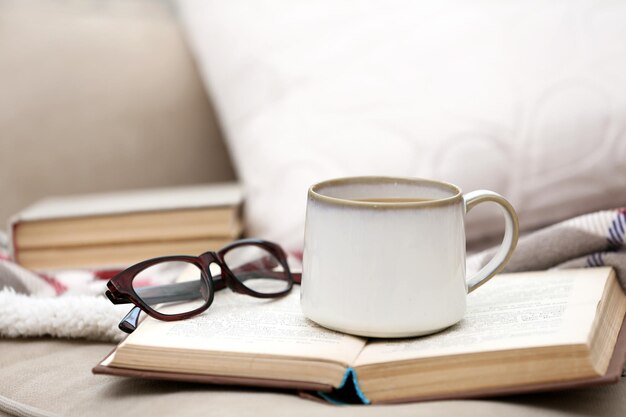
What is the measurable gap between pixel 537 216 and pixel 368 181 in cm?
29

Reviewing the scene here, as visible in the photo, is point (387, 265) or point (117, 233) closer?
point (387, 265)

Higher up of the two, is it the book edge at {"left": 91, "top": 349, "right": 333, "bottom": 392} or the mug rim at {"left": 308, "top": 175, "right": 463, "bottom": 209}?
the mug rim at {"left": 308, "top": 175, "right": 463, "bottom": 209}

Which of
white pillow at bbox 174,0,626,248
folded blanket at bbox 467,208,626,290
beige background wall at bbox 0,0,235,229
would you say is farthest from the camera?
beige background wall at bbox 0,0,235,229

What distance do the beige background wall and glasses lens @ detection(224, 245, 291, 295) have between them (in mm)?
438

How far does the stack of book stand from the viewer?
33.0 inches

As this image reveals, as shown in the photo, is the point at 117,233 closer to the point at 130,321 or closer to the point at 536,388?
the point at 130,321

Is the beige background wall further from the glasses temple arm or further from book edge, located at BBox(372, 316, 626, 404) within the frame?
book edge, located at BBox(372, 316, 626, 404)

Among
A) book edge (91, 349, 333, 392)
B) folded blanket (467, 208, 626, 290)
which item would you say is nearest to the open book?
book edge (91, 349, 333, 392)

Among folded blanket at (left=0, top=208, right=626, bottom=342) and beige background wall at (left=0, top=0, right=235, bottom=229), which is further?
beige background wall at (left=0, top=0, right=235, bottom=229)

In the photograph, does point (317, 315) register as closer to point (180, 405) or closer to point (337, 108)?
point (180, 405)

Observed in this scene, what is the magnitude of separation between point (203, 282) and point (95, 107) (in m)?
0.55

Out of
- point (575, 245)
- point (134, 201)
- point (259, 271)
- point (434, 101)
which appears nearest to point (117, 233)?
point (134, 201)

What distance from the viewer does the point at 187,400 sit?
477 mm

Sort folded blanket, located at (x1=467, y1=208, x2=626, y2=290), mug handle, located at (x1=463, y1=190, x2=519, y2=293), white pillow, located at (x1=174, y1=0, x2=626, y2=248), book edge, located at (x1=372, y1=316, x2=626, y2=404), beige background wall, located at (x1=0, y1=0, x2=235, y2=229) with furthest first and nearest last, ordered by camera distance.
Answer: beige background wall, located at (x1=0, y1=0, x2=235, y2=229)
white pillow, located at (x1=174, y1=0, x2=626, y2=248)
folded blanket, located at (x1=467, y1=208, x2=626, y2=290)
mug handle, located at (x1=463, y1=190, x2=519, y2=293)
book edge, located at (x1=372, y1=316, x2=626, y2=404)
